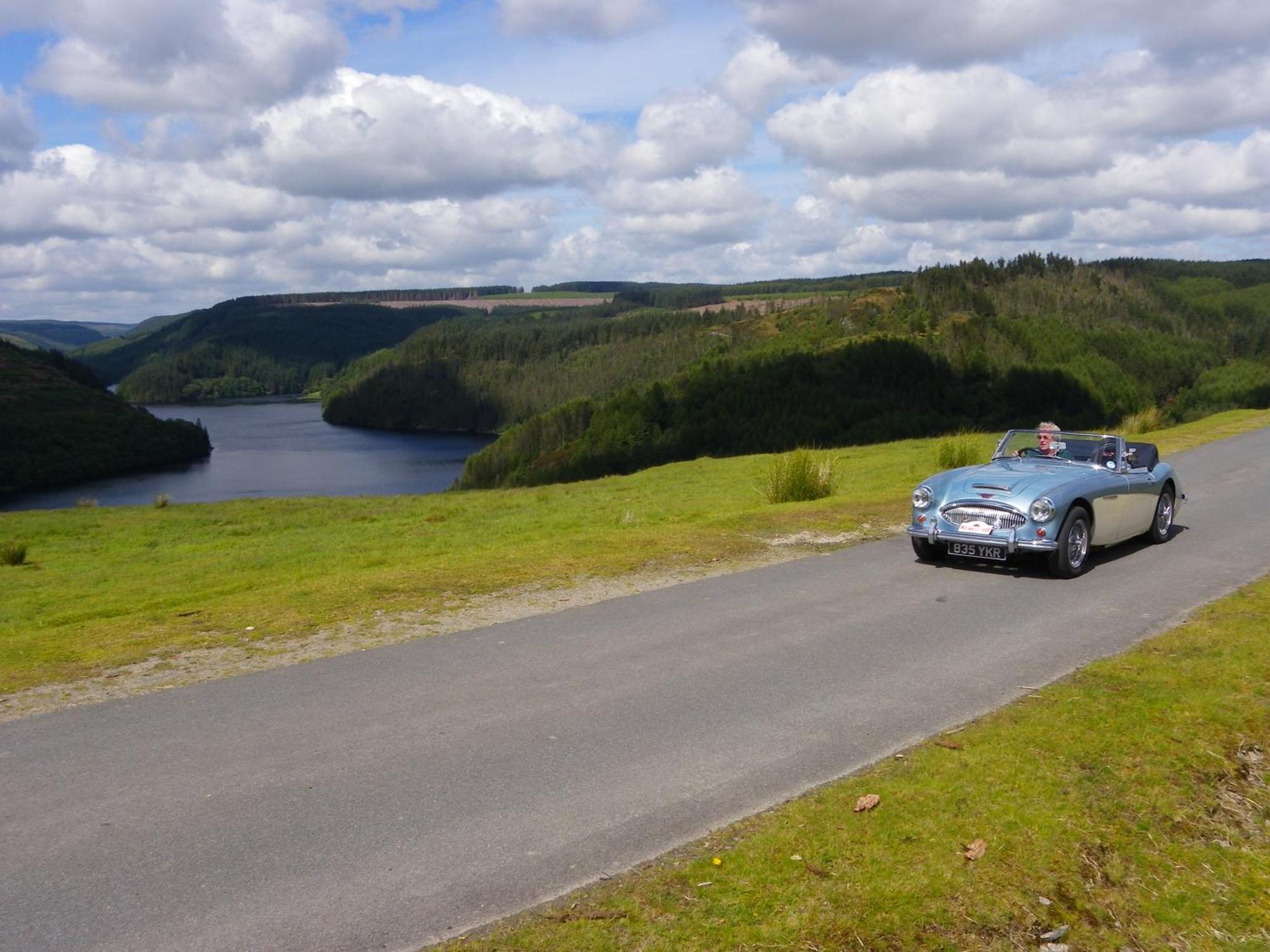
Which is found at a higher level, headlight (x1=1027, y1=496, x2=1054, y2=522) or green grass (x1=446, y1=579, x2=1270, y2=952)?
headlight (x1=1027, y1=496, x2=1054, y2=522)

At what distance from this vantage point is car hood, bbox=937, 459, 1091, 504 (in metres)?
11.3

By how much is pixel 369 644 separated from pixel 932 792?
5096 millimetres

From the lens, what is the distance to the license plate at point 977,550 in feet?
36.3

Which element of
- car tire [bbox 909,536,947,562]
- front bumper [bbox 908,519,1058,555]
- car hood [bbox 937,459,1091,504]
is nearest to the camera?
front bumper [bbox 908,519,1058,555]

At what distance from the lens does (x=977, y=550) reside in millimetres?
11234

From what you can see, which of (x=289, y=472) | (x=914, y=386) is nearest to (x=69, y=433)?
(x=289, y=472)

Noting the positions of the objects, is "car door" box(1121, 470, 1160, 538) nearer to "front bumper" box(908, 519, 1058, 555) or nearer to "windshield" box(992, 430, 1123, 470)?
"windshield" box(992, 430, 1123, 470)

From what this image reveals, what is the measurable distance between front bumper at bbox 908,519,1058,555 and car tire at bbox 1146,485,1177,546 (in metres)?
3.14

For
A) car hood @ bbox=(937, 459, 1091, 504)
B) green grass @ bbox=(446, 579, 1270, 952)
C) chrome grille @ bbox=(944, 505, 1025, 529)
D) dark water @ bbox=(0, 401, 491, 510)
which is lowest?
dark water @ bbox=(0, 401, 491, 510)

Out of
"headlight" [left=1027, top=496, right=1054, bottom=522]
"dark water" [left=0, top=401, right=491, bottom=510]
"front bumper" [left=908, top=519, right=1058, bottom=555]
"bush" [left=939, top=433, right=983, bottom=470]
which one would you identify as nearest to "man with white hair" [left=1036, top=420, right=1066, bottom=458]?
"headlight" [left=1027, top=496, right=1054, bottom=522]

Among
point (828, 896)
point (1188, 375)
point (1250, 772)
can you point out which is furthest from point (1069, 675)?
point (1188, 375)

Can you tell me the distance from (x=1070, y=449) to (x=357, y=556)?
1048 cm

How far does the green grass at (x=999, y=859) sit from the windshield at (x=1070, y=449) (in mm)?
6726

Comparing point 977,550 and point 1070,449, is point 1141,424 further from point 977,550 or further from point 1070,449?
point 977,550
